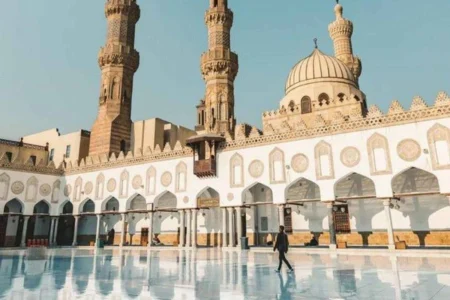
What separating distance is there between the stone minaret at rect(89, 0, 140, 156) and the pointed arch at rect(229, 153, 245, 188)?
1361 cm

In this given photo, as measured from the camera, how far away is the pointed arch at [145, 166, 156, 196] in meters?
25.8

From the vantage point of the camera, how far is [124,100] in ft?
108

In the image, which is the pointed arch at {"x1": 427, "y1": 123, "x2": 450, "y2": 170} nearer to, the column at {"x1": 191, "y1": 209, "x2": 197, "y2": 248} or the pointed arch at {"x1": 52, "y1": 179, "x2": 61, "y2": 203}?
the column at {"x1": 191, "y1": 209, "x2": 197, "y2": 248}

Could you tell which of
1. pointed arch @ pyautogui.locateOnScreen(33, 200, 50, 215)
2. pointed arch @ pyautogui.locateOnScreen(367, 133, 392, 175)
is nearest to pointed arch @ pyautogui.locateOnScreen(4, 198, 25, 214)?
pointed arch @ pyautogui.locateOnScreen(33, 200, 50, 215)

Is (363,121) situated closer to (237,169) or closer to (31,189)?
(237,169)

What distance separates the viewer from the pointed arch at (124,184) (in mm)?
27172

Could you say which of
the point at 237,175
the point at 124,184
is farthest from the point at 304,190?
the point at 124,184

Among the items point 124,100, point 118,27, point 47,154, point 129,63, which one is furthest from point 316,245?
point 47,154

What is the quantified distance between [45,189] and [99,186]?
5.32m

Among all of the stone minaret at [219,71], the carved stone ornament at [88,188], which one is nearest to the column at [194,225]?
the stone minaret at [219,71]

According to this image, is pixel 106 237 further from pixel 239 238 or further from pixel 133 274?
pixel 133 274

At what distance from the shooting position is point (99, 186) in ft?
94.7

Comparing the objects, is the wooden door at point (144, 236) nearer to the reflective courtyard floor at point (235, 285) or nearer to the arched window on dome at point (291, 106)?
the arched window on dome at point (291, 106)

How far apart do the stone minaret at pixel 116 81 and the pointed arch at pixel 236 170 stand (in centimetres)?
1361
